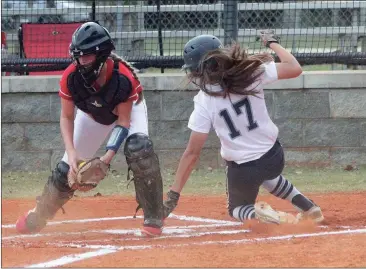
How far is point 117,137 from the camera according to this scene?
5.81 meters

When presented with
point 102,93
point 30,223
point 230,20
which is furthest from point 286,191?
point 230,20

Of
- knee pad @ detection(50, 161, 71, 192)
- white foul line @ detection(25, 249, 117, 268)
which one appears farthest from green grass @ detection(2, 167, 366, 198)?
white foul line @ detection(25, 249, 117, 268)

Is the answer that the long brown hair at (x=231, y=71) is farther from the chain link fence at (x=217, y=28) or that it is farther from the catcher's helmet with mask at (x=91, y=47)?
the chain link fence at (x=217, y=28)

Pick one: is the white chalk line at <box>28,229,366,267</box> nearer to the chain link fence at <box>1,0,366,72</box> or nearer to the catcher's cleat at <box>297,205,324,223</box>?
the catcher's cleat at <box>297,205,324,223</box>

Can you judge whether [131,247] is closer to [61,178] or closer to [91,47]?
[61,178]

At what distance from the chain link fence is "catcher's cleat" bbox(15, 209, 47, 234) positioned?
3713mm

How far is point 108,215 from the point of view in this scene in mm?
6992

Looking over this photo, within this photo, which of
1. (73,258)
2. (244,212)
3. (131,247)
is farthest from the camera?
(244,212)

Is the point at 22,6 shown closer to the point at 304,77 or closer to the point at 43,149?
the point at 43,149

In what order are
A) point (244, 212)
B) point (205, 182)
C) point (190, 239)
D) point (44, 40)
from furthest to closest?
1. point (44, 40)
2. point (205, 182)
3. point (244, 212)
4. point (190, 239)

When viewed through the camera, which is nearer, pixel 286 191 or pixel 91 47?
pixel 91 47

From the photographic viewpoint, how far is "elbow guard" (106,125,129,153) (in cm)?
579

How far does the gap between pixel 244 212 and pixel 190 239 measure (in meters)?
0.50

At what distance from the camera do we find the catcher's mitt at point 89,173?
578 cm
